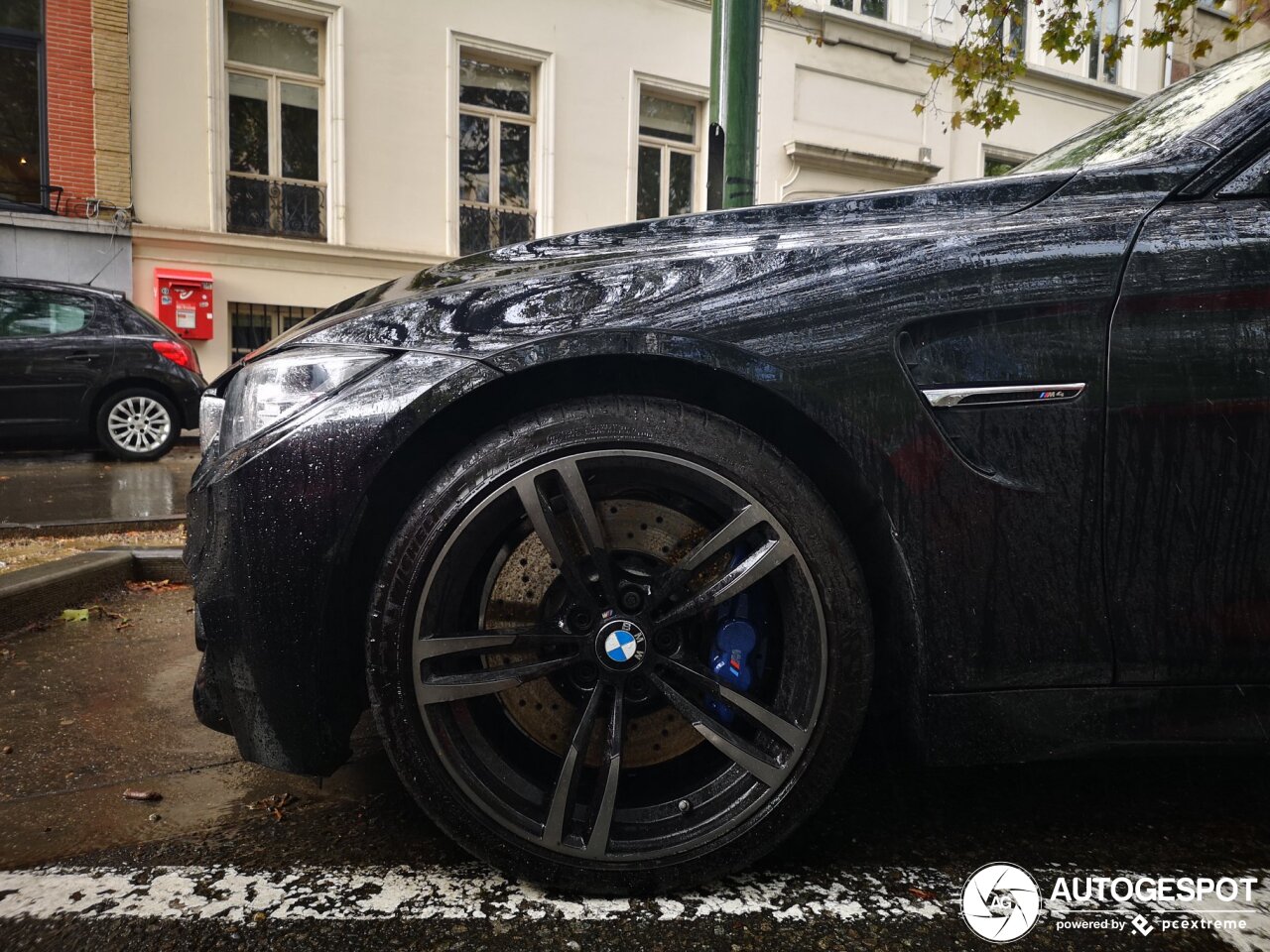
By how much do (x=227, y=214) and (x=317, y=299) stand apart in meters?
1.57

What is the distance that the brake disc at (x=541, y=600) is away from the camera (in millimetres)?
1544

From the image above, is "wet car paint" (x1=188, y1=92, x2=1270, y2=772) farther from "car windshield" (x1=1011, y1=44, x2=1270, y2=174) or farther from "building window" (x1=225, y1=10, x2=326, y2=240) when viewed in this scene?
"building window" (x1=225, y1=10, x2=326, y2=240)

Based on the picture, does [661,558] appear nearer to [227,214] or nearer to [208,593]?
[208,593]

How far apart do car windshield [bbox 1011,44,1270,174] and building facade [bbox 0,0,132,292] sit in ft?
40.6

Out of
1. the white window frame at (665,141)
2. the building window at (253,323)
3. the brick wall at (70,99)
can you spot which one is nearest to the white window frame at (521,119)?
the white window frame at (665,141)


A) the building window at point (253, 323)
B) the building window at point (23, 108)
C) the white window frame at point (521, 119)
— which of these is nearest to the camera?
the building window at point (23, 108)

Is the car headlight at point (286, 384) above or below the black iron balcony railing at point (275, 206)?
below

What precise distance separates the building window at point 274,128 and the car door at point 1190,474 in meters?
12.8

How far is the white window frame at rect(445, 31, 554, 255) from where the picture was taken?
1316cm

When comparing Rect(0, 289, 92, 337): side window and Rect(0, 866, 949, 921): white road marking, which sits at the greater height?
Rect(0, 289, 92, 337): side window

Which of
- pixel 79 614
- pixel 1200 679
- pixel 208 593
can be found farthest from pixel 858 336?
pixel 79 614

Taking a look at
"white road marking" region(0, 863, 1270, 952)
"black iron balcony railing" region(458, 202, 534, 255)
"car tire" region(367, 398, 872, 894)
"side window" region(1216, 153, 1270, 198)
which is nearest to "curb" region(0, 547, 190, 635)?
"white road marking" region(0, 863, 1270, 952)

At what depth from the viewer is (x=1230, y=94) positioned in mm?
1749

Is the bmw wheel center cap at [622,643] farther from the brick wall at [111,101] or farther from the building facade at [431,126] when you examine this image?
the brick wall at [111,101]
